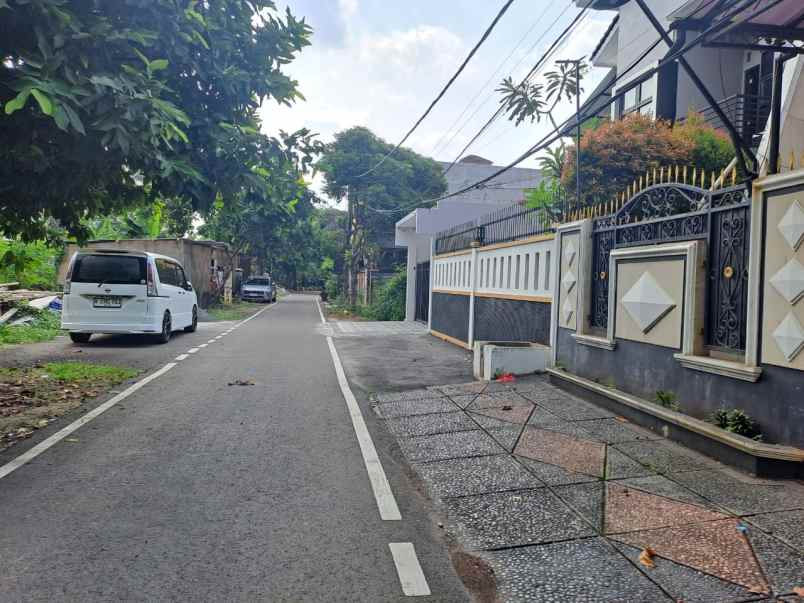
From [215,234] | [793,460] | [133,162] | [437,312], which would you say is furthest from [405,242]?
[793,460]

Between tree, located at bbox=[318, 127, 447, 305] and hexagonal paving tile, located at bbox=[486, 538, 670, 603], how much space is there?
29452 mm

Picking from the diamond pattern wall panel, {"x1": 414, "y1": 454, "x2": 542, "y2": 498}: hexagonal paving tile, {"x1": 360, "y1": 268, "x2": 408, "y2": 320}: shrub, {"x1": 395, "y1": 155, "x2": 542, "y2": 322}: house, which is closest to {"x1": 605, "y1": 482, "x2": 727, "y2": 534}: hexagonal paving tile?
{"x1": 414, "y1": 454, "x2": 542, "y2": 498}: hexagonal paving tile

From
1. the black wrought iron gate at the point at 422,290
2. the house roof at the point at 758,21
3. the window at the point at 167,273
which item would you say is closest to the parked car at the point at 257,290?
the black wrought iron gate at the point at 422,290

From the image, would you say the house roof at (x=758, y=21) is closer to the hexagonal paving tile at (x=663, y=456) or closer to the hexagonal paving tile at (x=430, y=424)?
the hexagonal paving tile at (x=663, y=456)

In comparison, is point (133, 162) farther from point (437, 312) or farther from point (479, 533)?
point (437, 312)

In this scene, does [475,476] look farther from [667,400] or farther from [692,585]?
[667,400]

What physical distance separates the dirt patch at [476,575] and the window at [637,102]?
1536 cm

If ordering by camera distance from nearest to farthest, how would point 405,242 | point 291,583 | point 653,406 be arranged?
1. point 291,583
2. point 653,406
3. point 405,242

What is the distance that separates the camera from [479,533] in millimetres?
4016

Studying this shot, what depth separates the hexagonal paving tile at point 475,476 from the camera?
484cm

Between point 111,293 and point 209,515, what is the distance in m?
10.7

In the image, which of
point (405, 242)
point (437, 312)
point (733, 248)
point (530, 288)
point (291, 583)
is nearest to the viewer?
point (291, 583)

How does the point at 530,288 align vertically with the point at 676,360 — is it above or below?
above

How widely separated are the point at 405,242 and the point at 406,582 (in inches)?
956
